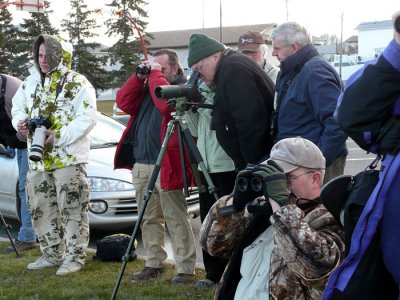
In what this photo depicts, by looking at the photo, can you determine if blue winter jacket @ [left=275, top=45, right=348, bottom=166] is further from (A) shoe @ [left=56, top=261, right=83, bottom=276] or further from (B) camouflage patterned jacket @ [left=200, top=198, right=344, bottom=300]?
(A) shoe @ [left=56, top=261, right=83, bottom=276]

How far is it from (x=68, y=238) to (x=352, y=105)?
12.9ft

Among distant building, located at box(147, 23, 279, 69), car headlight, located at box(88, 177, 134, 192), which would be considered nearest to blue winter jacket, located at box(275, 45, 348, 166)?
car headlight, located at box(88, 177, 134, 192)

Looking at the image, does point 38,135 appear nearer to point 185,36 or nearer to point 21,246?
point 21,246

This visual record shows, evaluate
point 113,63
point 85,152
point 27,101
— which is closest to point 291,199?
point 85,152

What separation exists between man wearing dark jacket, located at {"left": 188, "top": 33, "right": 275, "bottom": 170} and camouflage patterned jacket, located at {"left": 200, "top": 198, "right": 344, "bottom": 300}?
1.24 meters

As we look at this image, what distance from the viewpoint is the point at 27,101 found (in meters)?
5.68

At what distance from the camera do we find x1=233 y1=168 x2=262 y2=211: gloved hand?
2.69 m

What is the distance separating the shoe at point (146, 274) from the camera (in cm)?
524

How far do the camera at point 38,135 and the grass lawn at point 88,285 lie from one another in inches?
40.4

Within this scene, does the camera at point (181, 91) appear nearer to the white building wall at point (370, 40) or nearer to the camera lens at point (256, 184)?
the camera lens at point (256, 184)

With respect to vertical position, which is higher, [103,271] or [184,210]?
[184,210]

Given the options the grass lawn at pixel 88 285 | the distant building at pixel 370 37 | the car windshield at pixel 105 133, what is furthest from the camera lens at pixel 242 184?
the distant building at pixel 370 37

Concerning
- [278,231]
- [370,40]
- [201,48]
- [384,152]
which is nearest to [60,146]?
[201,48]

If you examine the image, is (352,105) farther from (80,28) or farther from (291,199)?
(80,28)
